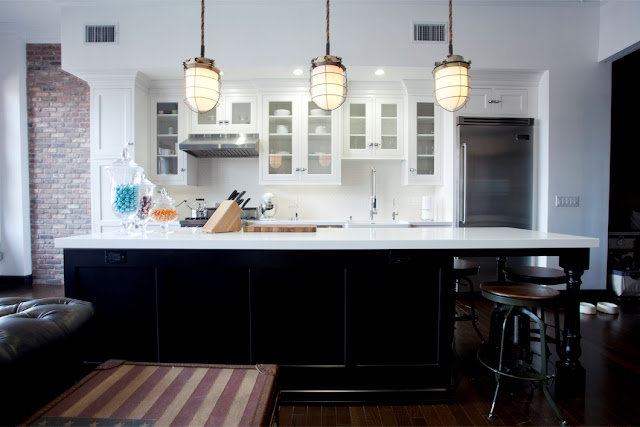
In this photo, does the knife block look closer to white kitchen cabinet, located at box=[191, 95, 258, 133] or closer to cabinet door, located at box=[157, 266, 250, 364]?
cabinet door, located at box=[157, 266, 250, 364]

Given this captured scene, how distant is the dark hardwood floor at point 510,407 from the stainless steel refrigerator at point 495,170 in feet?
5.40

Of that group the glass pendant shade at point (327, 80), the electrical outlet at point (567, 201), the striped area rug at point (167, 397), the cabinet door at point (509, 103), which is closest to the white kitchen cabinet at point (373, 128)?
the cabinet door at point (509, 103)

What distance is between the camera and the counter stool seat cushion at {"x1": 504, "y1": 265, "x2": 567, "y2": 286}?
7.25 ft

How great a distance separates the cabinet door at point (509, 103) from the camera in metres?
3.88

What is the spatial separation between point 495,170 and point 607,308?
1839mm

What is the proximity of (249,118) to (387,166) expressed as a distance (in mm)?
A: 2042

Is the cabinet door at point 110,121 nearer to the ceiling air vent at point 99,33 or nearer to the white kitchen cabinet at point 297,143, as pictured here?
the ceiling air vent at point 99,33

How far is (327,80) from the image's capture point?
6.51 feet

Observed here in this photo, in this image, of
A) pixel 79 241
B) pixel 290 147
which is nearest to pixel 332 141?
pixel 290 147

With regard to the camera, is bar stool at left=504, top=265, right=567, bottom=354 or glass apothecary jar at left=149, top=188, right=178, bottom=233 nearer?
glass apothecary jar at left=149, top=188, right=178, bottom=233

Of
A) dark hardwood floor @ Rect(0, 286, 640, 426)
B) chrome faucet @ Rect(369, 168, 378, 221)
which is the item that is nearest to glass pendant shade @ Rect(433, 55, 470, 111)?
dark hardwood floor @ Rect(0, 286, 640, 426)

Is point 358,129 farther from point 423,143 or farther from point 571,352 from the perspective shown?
point 571,352

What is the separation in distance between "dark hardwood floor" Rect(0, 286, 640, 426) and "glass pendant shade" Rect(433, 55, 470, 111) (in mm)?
1819

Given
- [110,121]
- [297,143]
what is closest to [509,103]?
[297,143]
